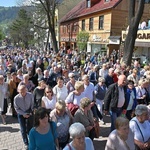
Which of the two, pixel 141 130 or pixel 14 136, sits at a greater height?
pixel 141 130

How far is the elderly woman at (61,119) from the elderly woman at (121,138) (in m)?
1.12

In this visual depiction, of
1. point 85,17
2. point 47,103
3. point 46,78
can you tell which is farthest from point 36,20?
point 47,103

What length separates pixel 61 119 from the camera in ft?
13.7

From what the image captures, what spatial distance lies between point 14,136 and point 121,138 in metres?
3.61

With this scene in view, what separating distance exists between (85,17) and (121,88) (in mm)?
26096

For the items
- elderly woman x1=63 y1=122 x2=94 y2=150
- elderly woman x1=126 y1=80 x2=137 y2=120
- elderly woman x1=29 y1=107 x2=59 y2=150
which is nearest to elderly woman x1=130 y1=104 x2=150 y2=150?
elderly woman x1=63 y1=122 x2=94 y2=150

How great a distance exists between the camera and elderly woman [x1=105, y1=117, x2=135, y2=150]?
324 cm

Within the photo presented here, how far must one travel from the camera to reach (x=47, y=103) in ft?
17.0

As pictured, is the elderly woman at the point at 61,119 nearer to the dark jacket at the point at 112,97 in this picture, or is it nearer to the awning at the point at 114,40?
the dark jacket at the point at 112,97

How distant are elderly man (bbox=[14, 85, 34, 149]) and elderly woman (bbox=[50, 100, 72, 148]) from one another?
1.18 meters

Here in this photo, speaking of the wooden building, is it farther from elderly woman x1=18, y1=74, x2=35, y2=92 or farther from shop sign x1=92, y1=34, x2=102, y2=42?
elderly woman x1=18, y1=74, x2=35, y2=92

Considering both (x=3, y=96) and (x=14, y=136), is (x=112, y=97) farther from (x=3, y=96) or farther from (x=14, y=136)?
(x=3, y=96)

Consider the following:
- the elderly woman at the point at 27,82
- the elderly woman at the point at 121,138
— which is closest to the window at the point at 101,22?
the elderly woman at the point at 27,82

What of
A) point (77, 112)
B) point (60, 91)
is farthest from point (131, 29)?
point (77, 112)
